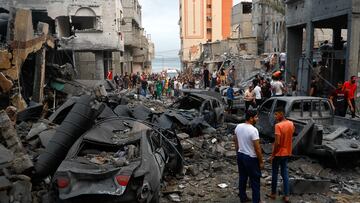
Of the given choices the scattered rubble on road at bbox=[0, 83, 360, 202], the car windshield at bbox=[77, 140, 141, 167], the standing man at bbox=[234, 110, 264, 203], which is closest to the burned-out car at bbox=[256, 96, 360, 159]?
the scattered rubble on road at bbox=[0, 83, 360, 202]

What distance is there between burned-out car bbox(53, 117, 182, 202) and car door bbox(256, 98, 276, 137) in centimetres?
424

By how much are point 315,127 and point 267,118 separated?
2.53 metres

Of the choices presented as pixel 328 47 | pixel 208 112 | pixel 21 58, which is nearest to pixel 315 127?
pixel 208 112

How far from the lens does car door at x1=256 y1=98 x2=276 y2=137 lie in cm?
1083

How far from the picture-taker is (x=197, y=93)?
15.3m

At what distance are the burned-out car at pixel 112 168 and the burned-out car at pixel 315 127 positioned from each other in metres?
3.57

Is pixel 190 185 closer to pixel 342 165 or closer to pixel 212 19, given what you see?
pixel 342 165

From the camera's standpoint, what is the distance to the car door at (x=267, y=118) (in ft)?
35.5

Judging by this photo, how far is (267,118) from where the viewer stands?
11172mm

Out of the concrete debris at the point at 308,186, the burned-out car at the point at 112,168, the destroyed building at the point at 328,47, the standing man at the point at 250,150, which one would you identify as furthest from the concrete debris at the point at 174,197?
the destroyed building at the point at 328,47

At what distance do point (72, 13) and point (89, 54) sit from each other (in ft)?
13.6

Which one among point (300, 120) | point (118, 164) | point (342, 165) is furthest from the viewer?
point (300, 120)

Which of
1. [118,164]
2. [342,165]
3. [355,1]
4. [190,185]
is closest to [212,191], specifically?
[190,185]

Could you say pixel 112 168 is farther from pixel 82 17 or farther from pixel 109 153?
pixel 82 17
